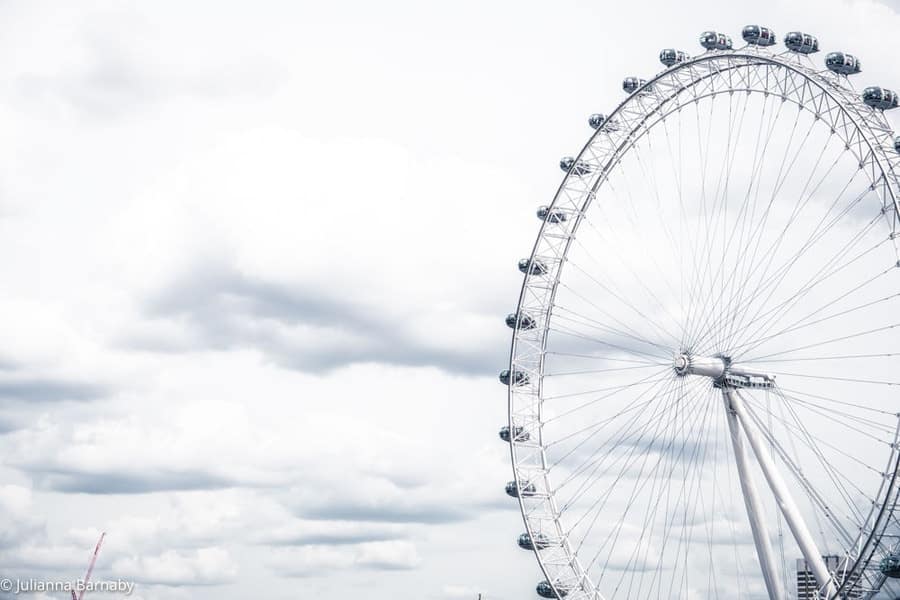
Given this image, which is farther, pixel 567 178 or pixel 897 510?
pixel 567 178

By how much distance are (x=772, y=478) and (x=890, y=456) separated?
850cm

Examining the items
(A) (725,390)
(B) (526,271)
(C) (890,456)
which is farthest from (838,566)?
(B) (526,271)

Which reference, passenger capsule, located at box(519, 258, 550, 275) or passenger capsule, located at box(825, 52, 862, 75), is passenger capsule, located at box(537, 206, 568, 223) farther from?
passenger capsule, located at box(825, 52, 862, 75)

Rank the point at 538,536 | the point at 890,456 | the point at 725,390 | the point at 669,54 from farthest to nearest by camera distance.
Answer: the point at 538,536 → the point at 669,54 → the point at 725,390 → the point at 890,456

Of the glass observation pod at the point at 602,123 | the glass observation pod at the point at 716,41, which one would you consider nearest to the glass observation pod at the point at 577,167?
the glass observation pod at the point at 602,123

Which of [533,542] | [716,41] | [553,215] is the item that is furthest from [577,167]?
[533,542]

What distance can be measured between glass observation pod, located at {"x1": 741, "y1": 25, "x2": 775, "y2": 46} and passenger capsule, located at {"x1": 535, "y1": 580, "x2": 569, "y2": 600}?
28.3 m

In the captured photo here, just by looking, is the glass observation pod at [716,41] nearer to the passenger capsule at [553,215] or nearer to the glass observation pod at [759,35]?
the glass observation pod at [759,35]

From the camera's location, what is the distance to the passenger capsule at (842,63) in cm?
4338

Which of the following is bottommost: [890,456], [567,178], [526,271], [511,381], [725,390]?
[890,456]

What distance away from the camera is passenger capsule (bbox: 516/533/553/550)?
5594 centimetres

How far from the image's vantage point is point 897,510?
3750 cm

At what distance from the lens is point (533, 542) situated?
55.8 metres

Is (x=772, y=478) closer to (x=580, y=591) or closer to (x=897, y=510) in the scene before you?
(x=897, y=510)
